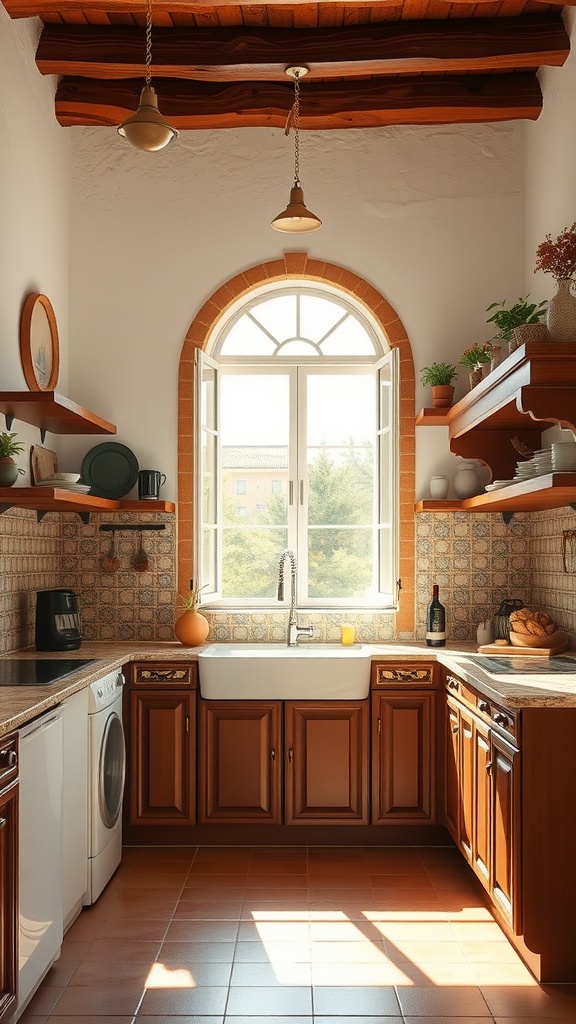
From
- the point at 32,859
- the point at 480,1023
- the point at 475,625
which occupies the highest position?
the point at 475,625

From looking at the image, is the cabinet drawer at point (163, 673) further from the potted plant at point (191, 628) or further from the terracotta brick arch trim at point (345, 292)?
the terracotta brick arch trim at point (345, 292)

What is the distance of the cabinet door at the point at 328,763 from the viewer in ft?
14.3

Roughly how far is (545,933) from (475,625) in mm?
2027

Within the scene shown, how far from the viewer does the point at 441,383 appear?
4809 millimetres

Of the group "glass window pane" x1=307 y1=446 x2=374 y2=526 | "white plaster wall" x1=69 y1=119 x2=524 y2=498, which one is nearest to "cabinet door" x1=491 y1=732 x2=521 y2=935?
"glass window pane" x1=307 y1=446 x2=374 y2=526

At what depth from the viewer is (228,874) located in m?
4.07

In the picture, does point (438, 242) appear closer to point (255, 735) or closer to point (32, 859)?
point (255, 735)

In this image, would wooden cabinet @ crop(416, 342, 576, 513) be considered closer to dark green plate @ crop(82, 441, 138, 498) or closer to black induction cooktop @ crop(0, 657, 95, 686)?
dark green plate @ crop(82, 441, 138, 498)

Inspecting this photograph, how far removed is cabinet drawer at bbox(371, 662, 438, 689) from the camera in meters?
4.39

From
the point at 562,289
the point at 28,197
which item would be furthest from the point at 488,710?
the point at 28,197

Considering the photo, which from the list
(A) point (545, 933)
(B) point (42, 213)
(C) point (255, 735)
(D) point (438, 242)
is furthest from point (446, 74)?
(A) point (545, 933)

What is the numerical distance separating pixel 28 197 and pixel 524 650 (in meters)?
3.07

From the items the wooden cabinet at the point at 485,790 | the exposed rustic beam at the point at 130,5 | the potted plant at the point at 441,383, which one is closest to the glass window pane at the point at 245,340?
the potted plant at the point at 441,383

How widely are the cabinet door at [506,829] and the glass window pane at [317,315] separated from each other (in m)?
2.65
